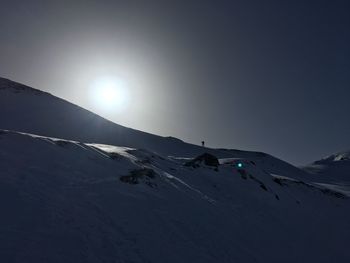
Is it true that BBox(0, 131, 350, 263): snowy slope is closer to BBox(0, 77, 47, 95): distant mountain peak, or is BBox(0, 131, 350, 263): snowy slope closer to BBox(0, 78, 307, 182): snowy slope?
BBox(0, 78, 307, 182): snowy slope

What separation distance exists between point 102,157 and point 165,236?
373 inches

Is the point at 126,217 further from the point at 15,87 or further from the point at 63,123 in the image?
the point at 15,87

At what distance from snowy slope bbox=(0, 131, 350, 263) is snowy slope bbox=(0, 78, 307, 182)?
27.6 metres

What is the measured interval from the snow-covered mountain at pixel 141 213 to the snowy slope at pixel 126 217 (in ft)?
0.21

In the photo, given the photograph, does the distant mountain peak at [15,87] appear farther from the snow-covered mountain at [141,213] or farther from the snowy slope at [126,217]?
the snow-covered mountain at [141,213]

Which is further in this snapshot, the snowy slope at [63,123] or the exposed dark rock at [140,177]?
the snowy slope at [63,123]

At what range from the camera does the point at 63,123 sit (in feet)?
195

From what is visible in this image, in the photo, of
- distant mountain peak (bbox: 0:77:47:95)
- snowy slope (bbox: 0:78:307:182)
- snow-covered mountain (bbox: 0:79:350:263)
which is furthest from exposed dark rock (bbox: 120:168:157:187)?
distant mountain peak (bbox: 0:77:47:95)

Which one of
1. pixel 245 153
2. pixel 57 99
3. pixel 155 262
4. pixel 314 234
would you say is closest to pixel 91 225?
pixel 155 262

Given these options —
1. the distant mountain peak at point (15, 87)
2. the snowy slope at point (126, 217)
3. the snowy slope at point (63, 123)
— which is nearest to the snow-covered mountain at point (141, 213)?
the snowy slope at point (126, 217)

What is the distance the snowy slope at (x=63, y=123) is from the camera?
54.3 meters

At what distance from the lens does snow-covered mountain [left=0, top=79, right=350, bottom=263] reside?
1346cm

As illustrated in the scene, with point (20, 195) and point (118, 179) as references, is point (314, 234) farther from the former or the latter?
point (20, 195)

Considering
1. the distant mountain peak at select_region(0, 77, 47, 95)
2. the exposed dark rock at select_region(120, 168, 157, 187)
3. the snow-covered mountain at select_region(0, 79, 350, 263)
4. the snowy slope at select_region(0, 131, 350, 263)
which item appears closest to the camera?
the snowy slope at select_region(0, 131, 350, 263)
